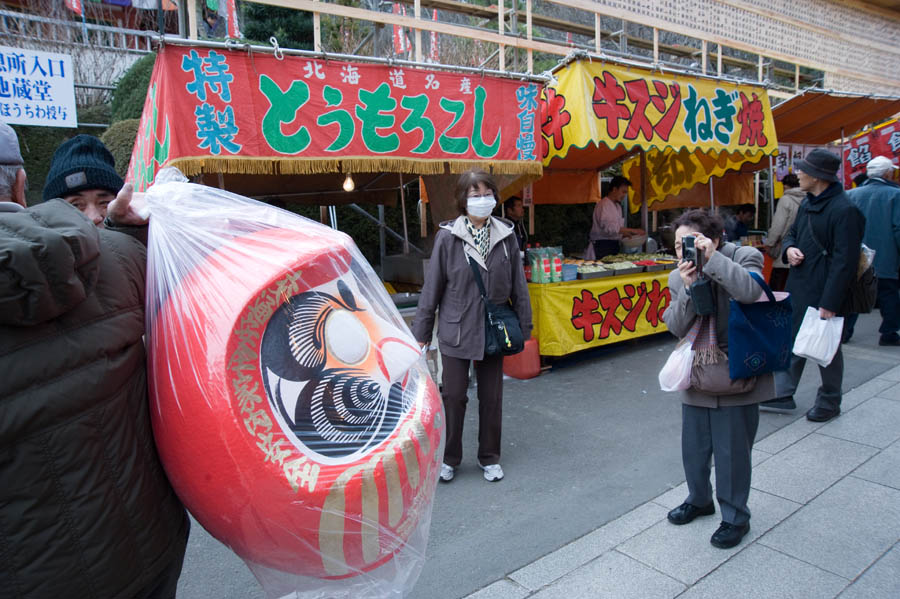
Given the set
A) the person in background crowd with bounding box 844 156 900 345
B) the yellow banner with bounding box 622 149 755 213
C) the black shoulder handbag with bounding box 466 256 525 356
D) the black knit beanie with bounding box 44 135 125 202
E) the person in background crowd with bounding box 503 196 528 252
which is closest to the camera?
the black knit beanie with bounding box 44 135 125 202

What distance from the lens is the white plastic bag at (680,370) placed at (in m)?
2.65

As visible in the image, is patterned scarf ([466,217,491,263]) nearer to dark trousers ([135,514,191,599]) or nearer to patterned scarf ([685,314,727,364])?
patterned scarf ([685,314,727,364])

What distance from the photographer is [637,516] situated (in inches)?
121

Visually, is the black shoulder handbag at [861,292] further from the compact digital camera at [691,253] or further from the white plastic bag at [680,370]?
the compact digital camera at [691,253]

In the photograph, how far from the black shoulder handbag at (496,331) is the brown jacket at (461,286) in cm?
3

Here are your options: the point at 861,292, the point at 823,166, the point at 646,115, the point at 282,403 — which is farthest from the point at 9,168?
the point at 646,115

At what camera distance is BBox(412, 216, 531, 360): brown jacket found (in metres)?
3.43

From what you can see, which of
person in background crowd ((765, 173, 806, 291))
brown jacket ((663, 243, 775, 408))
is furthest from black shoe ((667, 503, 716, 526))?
person in background crowd ((765, 173, 806, 291))

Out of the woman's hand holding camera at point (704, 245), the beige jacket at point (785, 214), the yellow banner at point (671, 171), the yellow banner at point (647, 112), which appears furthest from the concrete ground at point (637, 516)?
the yellow banner at point (671, 171)

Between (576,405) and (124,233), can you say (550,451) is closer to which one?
(576,405)

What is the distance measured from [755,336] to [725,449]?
1.84 feet

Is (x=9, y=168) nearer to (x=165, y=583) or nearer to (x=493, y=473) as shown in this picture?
(x=165, y=583)

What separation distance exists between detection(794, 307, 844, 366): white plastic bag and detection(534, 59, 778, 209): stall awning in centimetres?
265

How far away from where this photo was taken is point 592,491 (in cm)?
339
